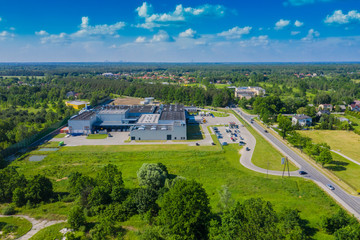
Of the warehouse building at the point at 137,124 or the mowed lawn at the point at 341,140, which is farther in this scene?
the warehouse building at the point at 137,124

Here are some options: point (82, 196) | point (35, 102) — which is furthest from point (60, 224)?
point (35, 102)

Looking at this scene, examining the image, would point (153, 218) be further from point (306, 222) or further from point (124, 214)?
point (306, 222)

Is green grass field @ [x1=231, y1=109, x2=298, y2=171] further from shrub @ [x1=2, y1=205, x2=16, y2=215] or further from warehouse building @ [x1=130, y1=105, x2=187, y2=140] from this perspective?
shrub @ [x1=2, y1=205, x2=16, y2=215]

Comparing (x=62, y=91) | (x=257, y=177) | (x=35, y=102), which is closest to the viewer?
(x=257, y=177)

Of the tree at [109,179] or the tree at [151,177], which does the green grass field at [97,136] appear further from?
the tree at [151,177]

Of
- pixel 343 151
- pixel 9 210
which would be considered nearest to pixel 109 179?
pixel 9 210

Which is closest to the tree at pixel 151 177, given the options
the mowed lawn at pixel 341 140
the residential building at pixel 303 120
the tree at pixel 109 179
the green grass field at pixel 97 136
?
the tree at pixel 109 179
